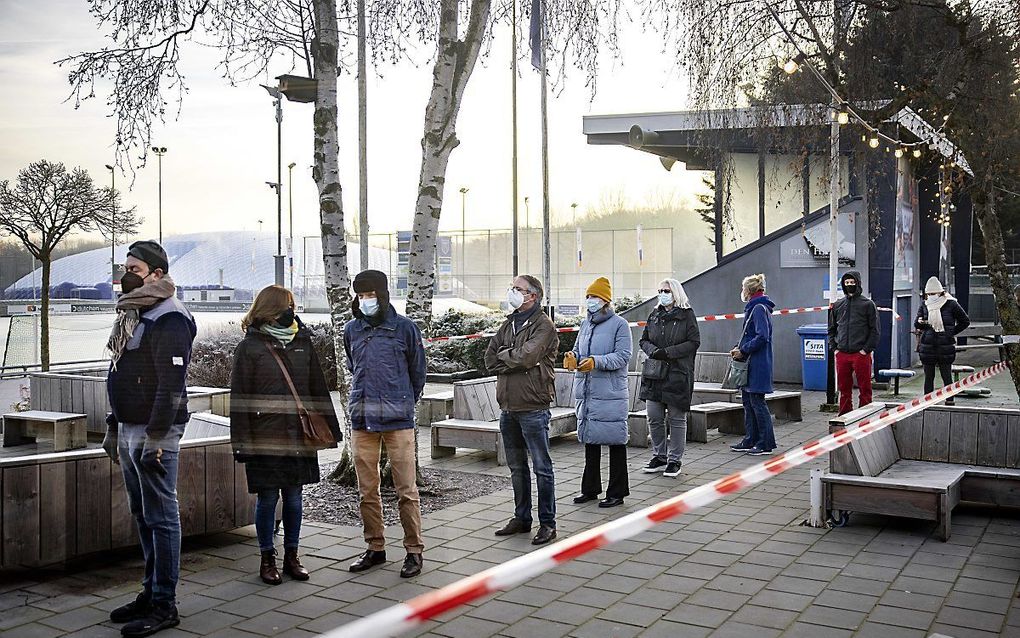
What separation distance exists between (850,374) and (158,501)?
843 centimetres

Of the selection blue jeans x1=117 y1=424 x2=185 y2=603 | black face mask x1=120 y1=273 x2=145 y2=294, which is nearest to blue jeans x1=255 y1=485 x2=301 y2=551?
blue jeans x1=117 y1=424 x2=185 y2=603

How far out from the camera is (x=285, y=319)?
574 cm

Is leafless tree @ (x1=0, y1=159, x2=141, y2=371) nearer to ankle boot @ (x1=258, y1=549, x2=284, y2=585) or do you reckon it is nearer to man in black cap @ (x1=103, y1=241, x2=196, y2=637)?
man in black cap @ (x1=103, y1=241, x2=196, y2=637)

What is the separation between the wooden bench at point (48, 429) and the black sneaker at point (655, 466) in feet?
19.7

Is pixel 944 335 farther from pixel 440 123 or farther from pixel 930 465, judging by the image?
pixel 440 123

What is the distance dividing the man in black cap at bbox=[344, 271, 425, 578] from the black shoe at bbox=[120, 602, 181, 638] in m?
1.23

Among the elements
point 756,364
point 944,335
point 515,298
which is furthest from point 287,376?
point 944,335

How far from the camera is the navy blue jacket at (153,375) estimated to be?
4957mm

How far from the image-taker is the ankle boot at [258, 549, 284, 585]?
5645mm

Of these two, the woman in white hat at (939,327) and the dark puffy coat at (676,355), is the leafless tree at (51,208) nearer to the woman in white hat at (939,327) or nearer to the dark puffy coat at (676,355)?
the dark puffy coat at (676,355)

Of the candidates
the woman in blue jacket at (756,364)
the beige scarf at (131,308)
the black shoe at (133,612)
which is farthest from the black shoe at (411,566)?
the woman in blue jacket at (756,364)

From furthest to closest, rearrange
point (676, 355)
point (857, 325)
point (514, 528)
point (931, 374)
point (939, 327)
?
1. point (931, 374)
2. point (939, 327)
3. point (857, 325)
4. point (676, 355)
5. point (514, 528)

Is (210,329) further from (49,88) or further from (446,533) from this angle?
(446,533)

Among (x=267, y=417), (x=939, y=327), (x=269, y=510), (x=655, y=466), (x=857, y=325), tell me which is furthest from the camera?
(x=939, y=327)
